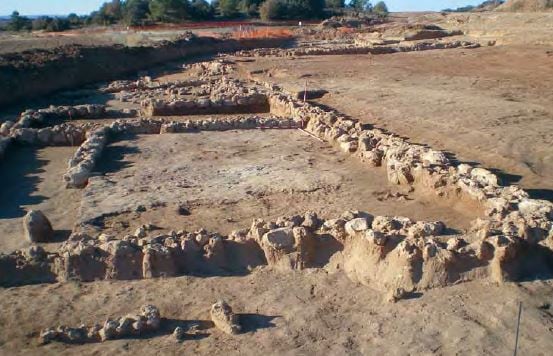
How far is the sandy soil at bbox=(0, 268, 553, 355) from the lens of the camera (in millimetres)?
4621

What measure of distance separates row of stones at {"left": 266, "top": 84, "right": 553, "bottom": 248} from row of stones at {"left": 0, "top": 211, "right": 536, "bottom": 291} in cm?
48

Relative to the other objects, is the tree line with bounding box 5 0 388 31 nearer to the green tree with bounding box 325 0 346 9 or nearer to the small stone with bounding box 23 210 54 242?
the green tree with bounding box 325 0 346 9

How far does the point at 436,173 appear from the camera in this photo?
7594 millimetres

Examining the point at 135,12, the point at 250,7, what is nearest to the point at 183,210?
the point at 135,12

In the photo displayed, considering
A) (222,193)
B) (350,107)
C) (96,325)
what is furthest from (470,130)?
(96,325)

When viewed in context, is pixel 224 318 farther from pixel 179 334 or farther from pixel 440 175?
pixel 440 175

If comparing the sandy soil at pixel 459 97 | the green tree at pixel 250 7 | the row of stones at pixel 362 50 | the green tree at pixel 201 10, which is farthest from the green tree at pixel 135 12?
the sandy soil at pixel 459 97

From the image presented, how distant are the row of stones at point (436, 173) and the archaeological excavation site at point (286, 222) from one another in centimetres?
3

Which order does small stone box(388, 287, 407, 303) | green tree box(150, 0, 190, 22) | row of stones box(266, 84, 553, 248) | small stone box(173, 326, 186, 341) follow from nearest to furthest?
small stone box(173, 326, 186, 341) → small stone box(388, 287, 407, 303) → row of stones box(266, 84, 553, 248) → green tree box(150, 0, 190, 22)

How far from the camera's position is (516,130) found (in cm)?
1023

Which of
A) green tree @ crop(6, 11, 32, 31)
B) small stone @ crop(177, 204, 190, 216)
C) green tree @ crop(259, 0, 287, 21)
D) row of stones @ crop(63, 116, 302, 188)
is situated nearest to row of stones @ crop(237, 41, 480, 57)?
row of stones @ crop(63, 116, 302, 188)

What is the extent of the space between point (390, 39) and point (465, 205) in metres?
25.0

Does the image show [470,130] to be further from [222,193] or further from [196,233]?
[196,233]

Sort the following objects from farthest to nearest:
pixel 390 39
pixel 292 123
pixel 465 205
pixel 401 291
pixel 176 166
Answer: pixel 390 39
pixel 292 123
pixel 176 166
pixel 465 205
pixel 401 291
